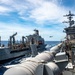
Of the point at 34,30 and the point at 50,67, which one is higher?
the point at 34,30

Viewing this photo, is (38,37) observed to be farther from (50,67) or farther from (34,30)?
(50,67)

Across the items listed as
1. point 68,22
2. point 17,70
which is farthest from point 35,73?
point 68,22

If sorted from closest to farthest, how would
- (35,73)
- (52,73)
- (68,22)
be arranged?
(35,73) → (52,73) → (68,22)

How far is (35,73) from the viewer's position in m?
15.0

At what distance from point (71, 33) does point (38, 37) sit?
34.9 meters

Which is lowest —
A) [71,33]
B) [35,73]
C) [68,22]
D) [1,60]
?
[1,60]

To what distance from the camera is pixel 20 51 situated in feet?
263

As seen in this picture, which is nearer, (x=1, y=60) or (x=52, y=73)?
(x=52, y=73)

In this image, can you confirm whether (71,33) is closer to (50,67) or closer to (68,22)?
(68,22)

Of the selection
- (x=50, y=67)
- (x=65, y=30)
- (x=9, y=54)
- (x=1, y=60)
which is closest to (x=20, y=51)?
(x=9, y=54)

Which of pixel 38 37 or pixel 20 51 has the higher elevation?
pixel 38 37

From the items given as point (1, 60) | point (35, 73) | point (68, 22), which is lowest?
point (1, 60)

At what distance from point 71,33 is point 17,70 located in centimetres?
5378

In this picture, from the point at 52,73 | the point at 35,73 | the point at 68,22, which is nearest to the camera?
the point at 35,73
